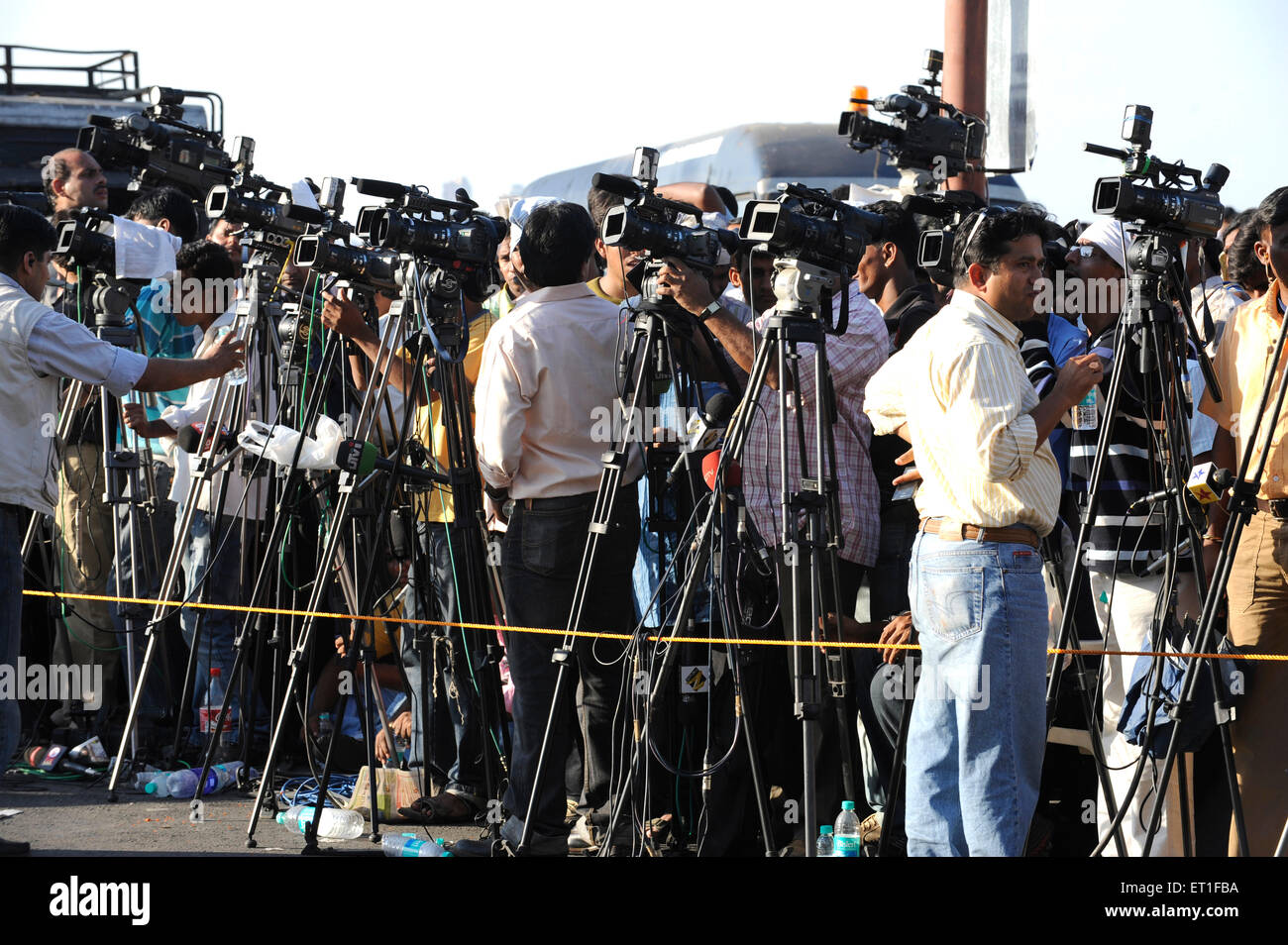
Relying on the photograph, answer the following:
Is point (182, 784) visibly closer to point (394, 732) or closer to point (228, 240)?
point (394, 732)

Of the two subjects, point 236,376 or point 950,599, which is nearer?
point 950,599

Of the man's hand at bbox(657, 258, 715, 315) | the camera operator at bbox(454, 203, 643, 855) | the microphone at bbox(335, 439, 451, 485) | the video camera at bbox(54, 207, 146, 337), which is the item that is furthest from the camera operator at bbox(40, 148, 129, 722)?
the man's hand at bbox(657, 258, 715, 315)

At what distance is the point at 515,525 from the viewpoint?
462 centimetres

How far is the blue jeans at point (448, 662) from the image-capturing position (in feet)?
16.8

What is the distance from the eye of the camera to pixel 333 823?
4.98 meters

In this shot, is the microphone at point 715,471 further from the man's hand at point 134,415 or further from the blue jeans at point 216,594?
the man's hand at point 134,415

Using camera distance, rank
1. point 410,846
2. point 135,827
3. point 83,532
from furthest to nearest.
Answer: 1. point 83,532
2. point 135,827
3. point 410,846

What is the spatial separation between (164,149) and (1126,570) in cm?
390

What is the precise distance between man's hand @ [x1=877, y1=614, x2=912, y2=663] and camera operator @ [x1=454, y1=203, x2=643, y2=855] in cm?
77

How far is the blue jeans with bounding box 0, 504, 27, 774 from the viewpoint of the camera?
15.0ft

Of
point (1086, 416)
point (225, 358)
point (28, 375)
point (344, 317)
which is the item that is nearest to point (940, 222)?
point (1086, 416)
